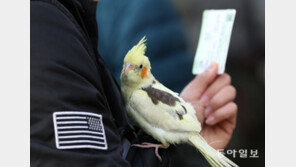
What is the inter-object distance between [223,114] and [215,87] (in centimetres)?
9

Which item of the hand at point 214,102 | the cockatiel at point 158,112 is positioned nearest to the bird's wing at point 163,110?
the cockatiel at point 158,112

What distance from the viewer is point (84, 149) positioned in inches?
21.7

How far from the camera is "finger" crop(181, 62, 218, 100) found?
3.36 ft

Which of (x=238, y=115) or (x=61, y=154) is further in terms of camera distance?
(x=238, y=115)

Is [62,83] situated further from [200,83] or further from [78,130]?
[200,83]

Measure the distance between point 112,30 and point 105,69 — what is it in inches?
7.9

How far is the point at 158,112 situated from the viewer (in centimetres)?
74

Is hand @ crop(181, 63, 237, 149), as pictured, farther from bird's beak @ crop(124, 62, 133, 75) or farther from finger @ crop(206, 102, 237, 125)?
bird's beak @ crop(124, 62, 133, 75)

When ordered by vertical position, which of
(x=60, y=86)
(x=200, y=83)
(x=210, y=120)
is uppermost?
(x=60, y=86)

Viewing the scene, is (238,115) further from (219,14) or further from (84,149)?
(84,149)

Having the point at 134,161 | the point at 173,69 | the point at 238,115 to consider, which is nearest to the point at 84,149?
the point at 134,161

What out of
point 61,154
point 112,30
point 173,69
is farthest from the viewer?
point 173,69

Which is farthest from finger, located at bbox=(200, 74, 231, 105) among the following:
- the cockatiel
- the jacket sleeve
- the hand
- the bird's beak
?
the jacket sleeve

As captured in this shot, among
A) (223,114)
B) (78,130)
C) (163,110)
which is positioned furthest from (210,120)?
(78,130)
